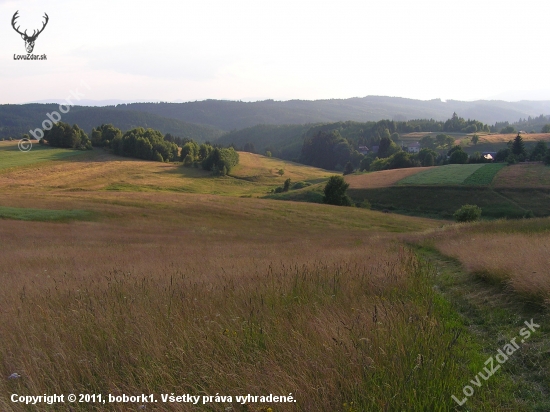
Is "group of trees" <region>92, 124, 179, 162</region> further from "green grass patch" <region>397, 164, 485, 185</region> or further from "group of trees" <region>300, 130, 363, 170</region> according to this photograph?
"green grass patch" <region>397, 164, 485, 185</region>

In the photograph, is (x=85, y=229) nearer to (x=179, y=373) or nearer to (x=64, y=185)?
(x=179, y=373)

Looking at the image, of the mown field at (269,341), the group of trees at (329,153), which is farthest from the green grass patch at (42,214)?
the group of trees at (329,153)

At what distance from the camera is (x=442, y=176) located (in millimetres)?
83938

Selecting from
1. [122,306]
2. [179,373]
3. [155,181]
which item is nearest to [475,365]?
[179,373]

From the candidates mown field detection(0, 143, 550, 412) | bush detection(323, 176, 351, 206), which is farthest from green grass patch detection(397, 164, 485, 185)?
mown field detection(0, 143, 550, 412)

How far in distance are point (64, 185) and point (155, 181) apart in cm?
1911

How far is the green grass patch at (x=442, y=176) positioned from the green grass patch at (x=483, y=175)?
104 centimetres

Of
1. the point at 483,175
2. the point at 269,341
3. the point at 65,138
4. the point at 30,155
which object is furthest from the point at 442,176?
the point at 65,138

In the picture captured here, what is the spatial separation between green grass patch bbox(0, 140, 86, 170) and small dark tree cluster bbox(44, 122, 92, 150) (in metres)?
4.42

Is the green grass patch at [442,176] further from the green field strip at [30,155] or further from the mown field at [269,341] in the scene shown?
the green field strip at [30,155]

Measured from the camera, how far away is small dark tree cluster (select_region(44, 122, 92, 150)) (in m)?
120

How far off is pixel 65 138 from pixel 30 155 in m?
20.6

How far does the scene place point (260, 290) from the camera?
22.0ft

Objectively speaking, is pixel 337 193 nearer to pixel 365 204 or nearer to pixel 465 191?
pixel 365 204
